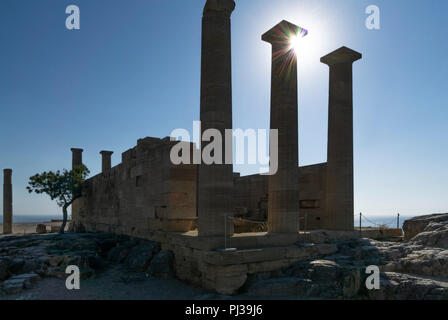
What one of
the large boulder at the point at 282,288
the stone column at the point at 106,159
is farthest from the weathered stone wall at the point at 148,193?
the stone column at the point at 106,159

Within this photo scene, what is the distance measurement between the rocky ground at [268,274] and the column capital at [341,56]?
769 cm

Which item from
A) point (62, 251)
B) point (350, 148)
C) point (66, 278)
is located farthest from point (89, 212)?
point (350, 148)

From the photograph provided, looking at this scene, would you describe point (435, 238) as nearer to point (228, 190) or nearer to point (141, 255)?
point (228, 190)

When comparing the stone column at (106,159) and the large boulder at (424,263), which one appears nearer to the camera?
the large boulder at (424,263)

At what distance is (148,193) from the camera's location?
14.4 m

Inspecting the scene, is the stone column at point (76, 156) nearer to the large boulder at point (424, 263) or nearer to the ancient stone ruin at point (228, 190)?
the ancient stone ruin at point (228, 190)

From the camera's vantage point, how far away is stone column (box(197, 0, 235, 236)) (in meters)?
10.5

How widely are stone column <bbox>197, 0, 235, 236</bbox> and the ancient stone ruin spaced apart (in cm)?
Result: 3

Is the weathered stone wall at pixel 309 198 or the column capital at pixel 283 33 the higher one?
the column capital at pixel 283 33

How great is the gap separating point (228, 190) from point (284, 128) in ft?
11.5

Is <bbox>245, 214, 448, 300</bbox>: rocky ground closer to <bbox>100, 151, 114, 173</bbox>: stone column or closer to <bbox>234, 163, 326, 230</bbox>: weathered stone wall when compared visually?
<bbox>234, 163, 326, 230</bbox>: weathered stone wall

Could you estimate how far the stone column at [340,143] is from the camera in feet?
47.4
